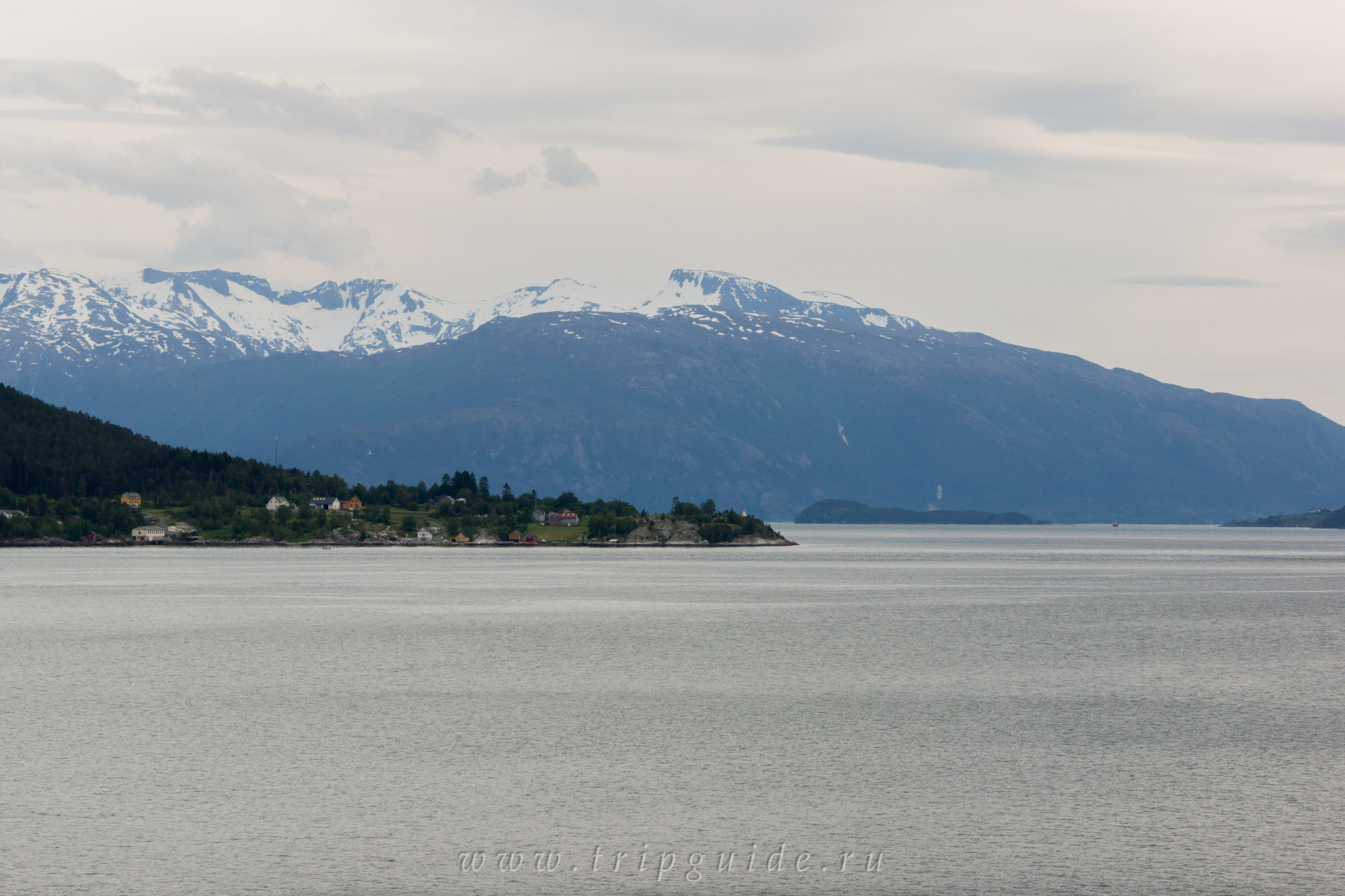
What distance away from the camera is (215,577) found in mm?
186625

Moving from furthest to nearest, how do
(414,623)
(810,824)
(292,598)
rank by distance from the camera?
(292,598) → (414,623) → (810,824)

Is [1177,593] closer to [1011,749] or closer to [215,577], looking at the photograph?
[1011,749]

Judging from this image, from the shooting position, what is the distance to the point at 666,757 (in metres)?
54.2

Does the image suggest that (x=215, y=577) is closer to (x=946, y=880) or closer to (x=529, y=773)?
(x=529, y=773)

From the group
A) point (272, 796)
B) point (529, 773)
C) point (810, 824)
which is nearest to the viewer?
point (810, 824)

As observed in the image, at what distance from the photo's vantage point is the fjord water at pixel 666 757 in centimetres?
3816

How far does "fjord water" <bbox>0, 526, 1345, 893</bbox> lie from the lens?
38.2 m

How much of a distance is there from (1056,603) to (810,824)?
109335mm

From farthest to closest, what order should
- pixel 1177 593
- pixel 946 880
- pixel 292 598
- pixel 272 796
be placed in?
pixel 1177 593
pixel 292 598
pixel 272 796
pixel 946 880

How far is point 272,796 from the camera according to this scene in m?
46.7

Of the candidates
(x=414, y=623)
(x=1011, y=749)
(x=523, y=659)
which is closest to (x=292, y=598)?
(x=414, y=623)

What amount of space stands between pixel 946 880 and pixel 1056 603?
114 metres

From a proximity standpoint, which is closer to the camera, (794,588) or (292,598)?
(292,598)

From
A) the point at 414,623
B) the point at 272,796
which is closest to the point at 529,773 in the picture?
the point at 272,796
